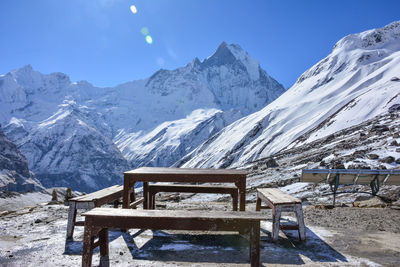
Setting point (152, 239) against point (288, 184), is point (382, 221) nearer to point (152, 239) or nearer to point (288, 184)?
point (152, 239)

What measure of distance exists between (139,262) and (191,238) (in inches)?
67.2

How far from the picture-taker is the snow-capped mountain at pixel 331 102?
4588cm

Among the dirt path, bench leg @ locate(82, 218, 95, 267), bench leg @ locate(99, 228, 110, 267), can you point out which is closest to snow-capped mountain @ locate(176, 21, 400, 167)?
the dirt path

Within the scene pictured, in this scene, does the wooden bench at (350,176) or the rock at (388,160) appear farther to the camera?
the rock at (388,160)

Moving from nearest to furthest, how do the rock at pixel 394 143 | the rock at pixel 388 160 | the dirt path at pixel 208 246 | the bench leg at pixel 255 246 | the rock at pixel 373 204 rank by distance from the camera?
1. the bench leg at pixel 255 246
2. the dirt path at pixel 208 246
3. the rock at pixel 373 204
4. the rock at pixel 388 160
5. the rock at pixel 394 143

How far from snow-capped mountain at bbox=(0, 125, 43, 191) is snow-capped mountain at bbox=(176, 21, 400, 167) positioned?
281 ft

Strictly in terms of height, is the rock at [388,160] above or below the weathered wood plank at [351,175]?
above

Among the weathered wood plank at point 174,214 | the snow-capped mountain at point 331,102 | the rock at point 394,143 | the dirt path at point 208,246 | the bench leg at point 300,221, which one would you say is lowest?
the dirt path at point 208,246

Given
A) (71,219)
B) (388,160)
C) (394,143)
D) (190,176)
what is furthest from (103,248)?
(394,143)

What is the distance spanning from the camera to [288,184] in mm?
17328

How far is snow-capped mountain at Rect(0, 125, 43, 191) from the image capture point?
127438 millimetres

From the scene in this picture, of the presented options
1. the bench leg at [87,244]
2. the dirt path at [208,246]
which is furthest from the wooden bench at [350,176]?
the bench leg at [87,244]

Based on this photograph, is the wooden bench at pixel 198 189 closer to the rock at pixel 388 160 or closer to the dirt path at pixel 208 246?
the dirt path at pixel 208 246

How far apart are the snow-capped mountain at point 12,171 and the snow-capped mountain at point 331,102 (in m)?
85.8
